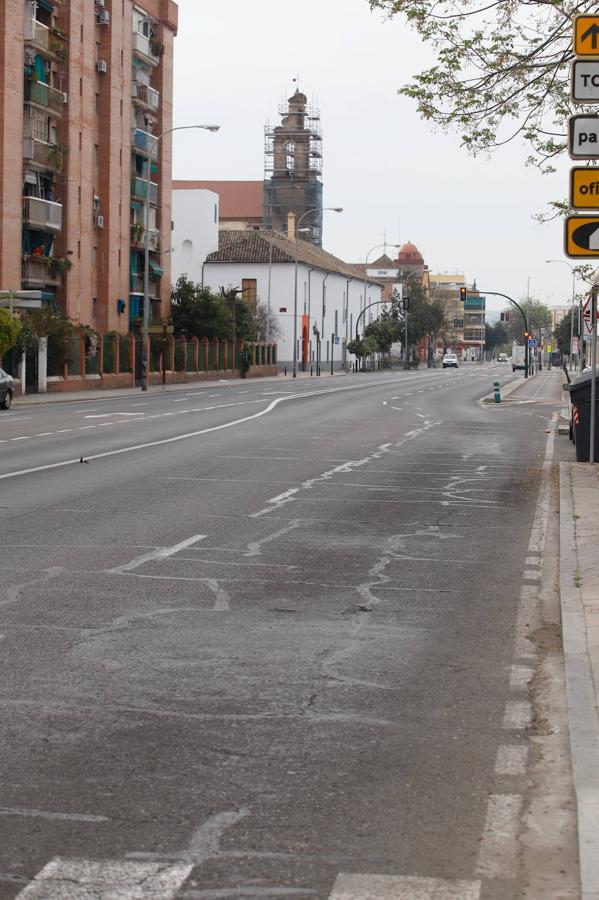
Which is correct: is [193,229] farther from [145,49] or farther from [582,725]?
[582,725]

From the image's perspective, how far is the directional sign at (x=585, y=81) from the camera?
10766 millimetres

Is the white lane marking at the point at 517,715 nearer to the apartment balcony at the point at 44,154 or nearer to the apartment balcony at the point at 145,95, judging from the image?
the apartment balcony at the point at 44,154

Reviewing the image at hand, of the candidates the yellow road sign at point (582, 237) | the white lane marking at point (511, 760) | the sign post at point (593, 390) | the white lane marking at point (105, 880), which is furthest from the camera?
the sign post at point (593, 390)

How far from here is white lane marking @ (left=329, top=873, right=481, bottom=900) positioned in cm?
427

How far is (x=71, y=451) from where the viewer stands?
22.6m

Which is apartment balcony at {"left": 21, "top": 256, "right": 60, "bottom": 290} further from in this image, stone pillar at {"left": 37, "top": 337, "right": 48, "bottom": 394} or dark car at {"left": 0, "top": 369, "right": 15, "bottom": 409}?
dark car at {"left": 0, "top": 369, "right": 15, "bottom": 409}

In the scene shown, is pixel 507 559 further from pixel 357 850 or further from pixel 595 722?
pixel 357 850

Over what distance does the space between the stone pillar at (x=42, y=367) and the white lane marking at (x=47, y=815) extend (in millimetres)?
46550

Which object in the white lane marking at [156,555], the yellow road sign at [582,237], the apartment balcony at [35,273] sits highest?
the apartment balcony at [35,273]

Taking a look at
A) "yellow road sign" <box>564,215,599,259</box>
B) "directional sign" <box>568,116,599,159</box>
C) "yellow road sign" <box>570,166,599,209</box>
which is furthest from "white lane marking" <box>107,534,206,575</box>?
"directional sign" <box>568,116,599,159</box>

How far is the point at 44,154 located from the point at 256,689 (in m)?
53.2

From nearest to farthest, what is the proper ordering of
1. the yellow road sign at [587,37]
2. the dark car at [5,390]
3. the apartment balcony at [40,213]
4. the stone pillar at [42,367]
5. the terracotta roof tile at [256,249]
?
the yellow road sign at [587,37] → the dark car at [5,390] → the stone pillar at [42,367] → the apartment balcony at [40,213] → the terracotta roof tile at [256,249]

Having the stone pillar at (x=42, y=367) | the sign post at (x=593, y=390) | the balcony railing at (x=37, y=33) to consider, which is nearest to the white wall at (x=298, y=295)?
the balcony railing at (x=37, y=33)

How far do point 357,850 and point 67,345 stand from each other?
5000cm
